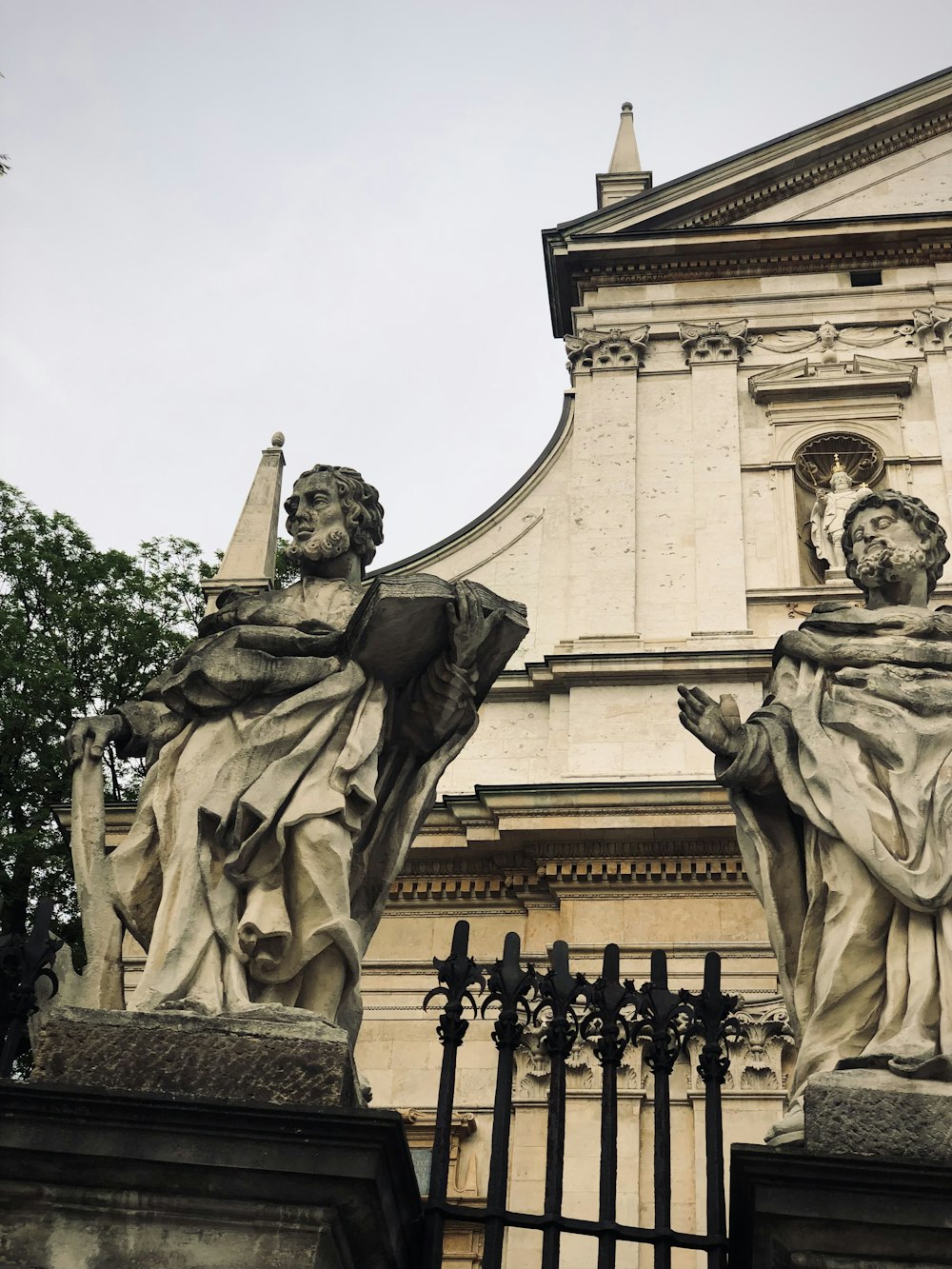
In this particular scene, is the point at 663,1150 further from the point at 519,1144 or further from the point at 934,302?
the point at 934,302

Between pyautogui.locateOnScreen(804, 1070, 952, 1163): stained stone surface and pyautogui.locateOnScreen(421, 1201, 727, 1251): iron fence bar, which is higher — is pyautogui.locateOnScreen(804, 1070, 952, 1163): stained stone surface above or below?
above

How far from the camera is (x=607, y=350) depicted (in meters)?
16.8

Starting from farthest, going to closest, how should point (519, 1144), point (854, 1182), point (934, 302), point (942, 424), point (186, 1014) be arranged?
point (934, 302) → point (942, 424) → point (519, 1144) → point (186, 1014) → point (854, 1182)

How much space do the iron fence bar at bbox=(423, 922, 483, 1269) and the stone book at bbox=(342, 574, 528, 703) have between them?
861mm

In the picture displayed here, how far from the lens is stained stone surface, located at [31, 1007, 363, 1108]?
176 inches

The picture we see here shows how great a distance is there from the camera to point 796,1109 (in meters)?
4.70

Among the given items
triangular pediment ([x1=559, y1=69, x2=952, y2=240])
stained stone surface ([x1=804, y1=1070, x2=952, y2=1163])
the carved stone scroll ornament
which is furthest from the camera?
triangular pediment ([x1=559, y1=69, x2=952, y2=240])

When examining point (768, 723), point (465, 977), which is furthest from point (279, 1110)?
point (768, 723)

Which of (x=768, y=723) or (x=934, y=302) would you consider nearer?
(x=768, y=723)

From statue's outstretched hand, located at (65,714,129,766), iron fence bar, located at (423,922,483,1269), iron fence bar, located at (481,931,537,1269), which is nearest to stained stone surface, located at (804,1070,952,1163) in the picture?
iron fence bar, located at (481,931,537,1269)

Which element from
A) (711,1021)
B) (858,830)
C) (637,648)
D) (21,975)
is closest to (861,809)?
(858,830)

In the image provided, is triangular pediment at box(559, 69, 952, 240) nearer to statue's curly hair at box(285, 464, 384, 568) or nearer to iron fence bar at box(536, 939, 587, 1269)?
statue's curly hair at box(285, 464, 384, 568)

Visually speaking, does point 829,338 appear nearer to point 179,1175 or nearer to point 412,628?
point 412,628

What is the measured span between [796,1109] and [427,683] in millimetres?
1770
